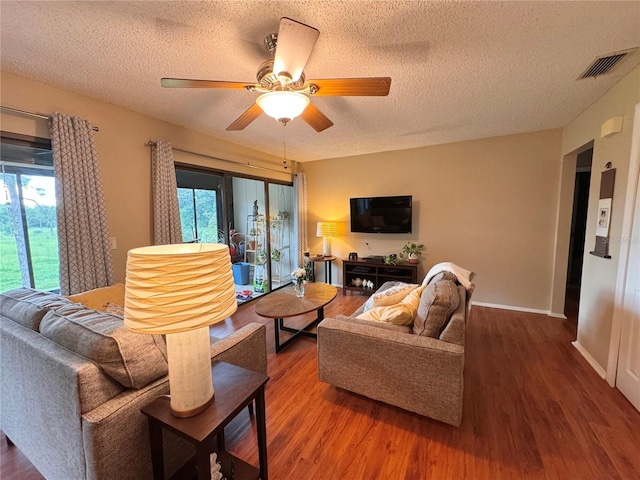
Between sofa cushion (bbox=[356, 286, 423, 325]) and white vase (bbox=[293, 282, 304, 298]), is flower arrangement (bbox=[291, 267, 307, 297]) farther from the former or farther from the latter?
sofa cushion (bbox=[356, 286, 423, 325])

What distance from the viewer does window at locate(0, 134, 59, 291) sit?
1997 millimetres

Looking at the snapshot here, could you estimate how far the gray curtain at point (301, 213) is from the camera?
4.91 meters

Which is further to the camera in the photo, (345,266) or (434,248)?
(345,266)

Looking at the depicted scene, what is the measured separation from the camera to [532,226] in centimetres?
347

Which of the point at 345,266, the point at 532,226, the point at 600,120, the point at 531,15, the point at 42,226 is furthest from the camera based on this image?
the point at 345,266

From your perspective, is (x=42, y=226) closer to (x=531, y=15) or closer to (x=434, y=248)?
(x=531, y=15)

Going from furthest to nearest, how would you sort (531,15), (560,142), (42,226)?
(560,142), (42,226), (531,15)

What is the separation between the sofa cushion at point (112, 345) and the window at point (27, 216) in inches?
54.2

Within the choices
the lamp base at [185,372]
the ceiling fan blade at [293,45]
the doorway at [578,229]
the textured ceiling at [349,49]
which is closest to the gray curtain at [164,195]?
the textured ceiling at [349,49]

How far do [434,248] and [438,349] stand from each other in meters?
2.78

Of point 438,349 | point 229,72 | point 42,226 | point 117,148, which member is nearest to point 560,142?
point 438,349

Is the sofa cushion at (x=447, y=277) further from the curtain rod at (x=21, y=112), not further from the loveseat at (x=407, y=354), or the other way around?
the curtain rod at (x=21, y=112)

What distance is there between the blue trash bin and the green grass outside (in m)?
2.44

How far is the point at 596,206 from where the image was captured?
2387mm
